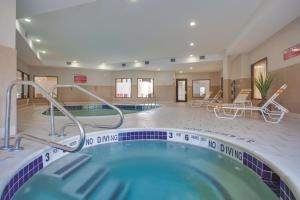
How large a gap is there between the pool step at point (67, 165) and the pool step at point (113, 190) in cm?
53

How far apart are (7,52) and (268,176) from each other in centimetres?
397

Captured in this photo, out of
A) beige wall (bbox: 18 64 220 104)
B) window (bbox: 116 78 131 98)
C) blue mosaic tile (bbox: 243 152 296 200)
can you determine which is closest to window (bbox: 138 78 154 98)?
beige wall (bbox: 18 64 220 104)

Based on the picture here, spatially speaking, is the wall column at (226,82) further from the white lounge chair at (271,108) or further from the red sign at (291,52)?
the red sign at (291,52)

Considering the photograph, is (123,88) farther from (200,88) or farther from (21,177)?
(21,177)

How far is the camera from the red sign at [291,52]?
5.54 metres

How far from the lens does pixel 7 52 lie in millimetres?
3369

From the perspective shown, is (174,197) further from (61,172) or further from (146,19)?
(146,19)

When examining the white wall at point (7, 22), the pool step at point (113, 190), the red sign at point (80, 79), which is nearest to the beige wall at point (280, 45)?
the pool step at point (113, 190)

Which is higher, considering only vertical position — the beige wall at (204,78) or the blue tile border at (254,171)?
the beige wall at (204,78)

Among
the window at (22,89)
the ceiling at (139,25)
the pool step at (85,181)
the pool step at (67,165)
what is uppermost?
the ceiling at (139,25)

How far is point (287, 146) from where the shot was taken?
8.73 feet

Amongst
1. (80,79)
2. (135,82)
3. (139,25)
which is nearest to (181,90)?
(135,82)

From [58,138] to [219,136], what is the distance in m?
2.46

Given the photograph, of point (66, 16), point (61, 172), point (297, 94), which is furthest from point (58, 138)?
point (297, 94)
